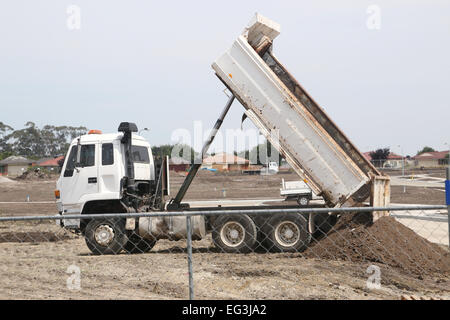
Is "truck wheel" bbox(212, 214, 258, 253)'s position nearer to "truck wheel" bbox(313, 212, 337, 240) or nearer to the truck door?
"truck wheel" bbox(313, 212, 337, 240)

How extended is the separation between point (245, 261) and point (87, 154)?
462 centimetres

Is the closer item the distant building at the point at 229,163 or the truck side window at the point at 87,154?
the truck side window at the point at 87,154

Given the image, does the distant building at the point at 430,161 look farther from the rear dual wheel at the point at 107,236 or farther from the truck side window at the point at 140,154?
the rear dual wheel at the point at 107,236

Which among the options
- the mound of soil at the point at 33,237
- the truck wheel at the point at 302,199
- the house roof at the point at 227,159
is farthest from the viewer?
the house roof at the point at 227,159

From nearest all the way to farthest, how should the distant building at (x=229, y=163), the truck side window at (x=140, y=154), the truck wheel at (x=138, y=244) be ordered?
the truck wheel at (x=138, y=244)
the truck side window at (x=140, y=154)
the distant building at (x=229, y=163)

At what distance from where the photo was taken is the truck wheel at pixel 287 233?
9.52m

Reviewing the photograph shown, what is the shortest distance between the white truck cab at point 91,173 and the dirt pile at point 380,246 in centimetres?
483

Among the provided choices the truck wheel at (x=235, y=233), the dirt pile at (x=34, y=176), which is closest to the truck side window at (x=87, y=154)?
the truck wheel at (x=235, y=233)

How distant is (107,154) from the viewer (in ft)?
34.3

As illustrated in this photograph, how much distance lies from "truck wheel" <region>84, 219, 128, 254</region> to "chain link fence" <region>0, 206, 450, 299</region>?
0.08ft

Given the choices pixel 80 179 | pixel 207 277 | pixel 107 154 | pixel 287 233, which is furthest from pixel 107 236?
pixel 287 233

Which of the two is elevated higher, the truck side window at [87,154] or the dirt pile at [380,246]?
the truck side window at [87,154]
